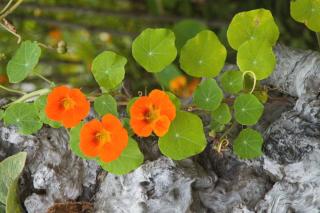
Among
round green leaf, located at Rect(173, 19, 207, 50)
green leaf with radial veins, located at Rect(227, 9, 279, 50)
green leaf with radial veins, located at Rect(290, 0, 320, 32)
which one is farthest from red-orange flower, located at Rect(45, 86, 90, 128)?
round green leaf, located at Rect(173, 19, 207, 50)

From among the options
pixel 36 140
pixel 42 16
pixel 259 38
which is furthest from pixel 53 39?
pixel 259 38

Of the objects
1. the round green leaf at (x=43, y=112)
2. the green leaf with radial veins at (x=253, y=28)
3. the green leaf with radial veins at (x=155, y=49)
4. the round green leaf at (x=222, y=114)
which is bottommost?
the round green leaf at (x=43, y=112)

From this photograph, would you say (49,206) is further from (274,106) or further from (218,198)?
(274,106)

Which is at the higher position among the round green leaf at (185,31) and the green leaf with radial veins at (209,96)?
the green leaf with radial veins at (209,96)

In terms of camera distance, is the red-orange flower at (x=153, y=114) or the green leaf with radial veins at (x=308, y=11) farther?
the green leaf with radial veins at (x=308, y=11)

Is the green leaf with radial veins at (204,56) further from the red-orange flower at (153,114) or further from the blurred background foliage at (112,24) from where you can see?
the blurred background foliage at (112,24)

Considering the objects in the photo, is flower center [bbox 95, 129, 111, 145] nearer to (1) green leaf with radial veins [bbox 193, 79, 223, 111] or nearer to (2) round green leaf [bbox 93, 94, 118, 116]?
(2) round green leaf [bbox 93, 94, 118, 116]

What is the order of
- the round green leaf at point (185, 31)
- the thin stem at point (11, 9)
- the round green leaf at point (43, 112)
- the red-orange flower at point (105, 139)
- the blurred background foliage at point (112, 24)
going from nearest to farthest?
the red-orange flower at point (105, 139)
the round green leaf at point (43, 112)
the thin stem at point (11, 9)
the round green leaf at point (185, 31)
the blurred background foliage at point (112, 24)

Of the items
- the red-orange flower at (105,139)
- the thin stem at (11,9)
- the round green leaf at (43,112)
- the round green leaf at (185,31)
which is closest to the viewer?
the red-orange flower at (105,139)

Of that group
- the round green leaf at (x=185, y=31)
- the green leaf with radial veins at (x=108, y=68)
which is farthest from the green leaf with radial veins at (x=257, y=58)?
the round green leaf at (x=185, y=31)
